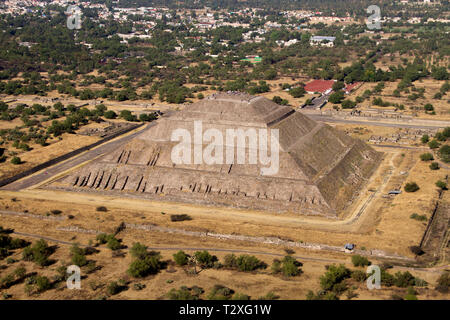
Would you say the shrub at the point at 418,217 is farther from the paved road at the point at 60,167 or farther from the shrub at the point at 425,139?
the paved road at the point at 60,167

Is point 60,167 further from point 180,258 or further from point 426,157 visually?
point 426,157

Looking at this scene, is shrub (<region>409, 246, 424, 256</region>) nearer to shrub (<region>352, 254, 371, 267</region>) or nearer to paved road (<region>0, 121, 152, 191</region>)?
shrub (<region>352, 254, 371, 267</region>)

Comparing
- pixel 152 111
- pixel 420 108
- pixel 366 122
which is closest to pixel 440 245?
pixel 366 122

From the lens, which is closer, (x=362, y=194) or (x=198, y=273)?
(x=198, y=273)

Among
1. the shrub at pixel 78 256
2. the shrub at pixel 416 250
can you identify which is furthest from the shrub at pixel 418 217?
the shrub at pixel 78 256

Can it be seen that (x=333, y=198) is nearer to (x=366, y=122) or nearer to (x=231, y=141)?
(x=231, y=141)
